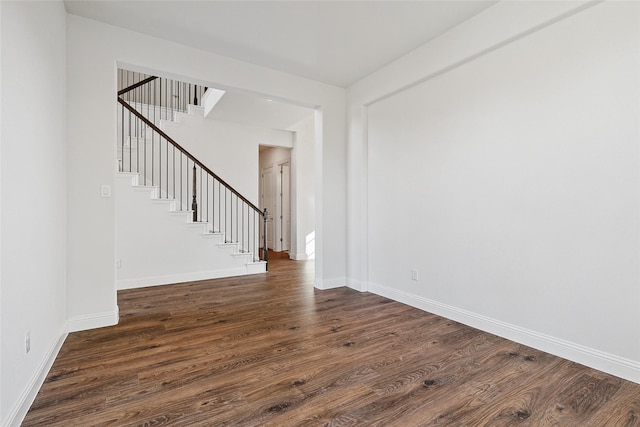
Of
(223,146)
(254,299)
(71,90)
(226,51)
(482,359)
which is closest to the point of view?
(482,359)

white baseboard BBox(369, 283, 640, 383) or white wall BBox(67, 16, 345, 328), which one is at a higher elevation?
white wall BBox(67, 16, 345, 328)

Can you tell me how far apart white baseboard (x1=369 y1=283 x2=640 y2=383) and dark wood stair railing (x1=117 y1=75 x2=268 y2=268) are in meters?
3.12

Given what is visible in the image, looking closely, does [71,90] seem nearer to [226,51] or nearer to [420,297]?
[226,51]

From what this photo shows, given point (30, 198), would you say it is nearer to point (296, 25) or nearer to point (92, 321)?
point (92, 321)

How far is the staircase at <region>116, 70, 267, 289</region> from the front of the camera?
430 centimetres

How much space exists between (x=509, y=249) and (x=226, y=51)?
3.39 meters

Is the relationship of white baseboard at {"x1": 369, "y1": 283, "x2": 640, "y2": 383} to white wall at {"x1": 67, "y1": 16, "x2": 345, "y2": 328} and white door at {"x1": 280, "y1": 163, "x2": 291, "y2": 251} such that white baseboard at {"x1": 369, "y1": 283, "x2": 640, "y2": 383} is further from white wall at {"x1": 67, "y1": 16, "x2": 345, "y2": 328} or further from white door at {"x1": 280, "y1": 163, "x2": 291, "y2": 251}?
white door at {"x1": 280, "y1": 163, "x2": 291, "y2": 251}

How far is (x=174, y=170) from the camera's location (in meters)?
5.84

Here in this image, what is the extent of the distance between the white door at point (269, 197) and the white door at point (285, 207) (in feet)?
1.35

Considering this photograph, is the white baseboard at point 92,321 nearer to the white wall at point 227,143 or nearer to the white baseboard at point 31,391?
the white baseboard at point 31,391

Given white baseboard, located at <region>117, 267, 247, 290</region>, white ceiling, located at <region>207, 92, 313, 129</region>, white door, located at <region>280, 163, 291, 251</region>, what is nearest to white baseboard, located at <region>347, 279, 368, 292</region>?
white baseboard, located at <region>117, 267, 247, 290</region>

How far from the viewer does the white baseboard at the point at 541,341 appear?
1996mm

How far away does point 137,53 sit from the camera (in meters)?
3.04

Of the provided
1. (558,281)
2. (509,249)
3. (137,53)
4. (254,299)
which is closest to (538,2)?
(509,249)
